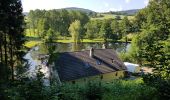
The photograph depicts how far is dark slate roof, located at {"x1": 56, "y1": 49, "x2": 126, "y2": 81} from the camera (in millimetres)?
36000

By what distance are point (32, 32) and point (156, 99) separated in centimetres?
12572

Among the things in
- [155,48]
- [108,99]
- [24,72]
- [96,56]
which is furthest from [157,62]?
[96,56]

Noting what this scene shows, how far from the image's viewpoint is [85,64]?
38906mm

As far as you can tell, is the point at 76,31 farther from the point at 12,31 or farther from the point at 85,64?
the point at 12,31

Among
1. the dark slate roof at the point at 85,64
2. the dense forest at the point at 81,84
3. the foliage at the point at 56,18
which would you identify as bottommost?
the dark slate roof at the point at 85,64

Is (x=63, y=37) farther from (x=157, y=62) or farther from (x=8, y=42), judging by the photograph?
(x=157, y=62)

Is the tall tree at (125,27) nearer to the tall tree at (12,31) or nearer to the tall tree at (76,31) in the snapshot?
the tall tree at (76,31)

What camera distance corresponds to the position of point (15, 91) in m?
8.60

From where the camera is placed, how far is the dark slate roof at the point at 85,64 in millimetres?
36000

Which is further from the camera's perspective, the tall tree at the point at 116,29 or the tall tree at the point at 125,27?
the tall tree at the point at 116,29

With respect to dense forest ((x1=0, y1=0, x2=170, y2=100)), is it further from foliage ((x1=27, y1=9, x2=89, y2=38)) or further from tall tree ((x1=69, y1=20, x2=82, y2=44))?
foliage ((x1=27, y1=9, x2=89, y2=38))

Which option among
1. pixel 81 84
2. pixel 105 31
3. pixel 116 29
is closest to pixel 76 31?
pixel 105 31

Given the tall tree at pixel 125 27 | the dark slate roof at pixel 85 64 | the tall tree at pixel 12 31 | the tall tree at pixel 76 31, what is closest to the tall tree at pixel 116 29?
the tall tree at pixel 125 27

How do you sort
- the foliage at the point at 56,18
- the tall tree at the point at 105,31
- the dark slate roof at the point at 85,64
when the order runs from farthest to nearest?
the foliage at the point at 56,18 → the tall tree at the point at 105,31 → the dark slate roof at the point at 85,64
